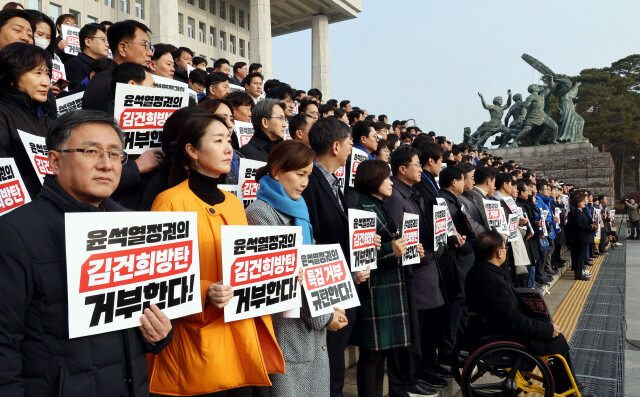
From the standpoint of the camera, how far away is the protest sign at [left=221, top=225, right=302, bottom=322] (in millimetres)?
2070

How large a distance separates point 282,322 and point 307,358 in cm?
23

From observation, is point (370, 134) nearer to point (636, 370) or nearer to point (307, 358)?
point (307, 358)

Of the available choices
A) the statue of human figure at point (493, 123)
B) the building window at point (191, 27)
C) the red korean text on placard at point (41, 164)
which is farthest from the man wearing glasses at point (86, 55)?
the building window at point (191, 27)

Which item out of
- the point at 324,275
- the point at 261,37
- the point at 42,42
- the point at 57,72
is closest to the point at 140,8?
the point at 261,37

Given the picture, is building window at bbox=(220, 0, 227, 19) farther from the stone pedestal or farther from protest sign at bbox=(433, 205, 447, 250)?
protest sign at bbox=(433, 205, 447, 250)

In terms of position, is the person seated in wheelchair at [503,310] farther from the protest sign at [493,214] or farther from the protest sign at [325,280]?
the protest sign at [325,280]

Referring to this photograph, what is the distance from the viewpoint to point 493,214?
5.93 meters

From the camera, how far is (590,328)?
7.07m

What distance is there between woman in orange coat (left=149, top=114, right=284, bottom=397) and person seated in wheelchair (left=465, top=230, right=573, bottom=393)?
2401mm

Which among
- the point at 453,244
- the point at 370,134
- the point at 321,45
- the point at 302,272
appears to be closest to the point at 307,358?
the point at 302,272

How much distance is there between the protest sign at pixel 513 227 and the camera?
20.7 feet

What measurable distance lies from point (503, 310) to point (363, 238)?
159cm

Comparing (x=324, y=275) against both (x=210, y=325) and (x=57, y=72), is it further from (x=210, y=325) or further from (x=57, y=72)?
(x=57, y=72)

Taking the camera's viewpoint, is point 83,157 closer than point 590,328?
Yes
